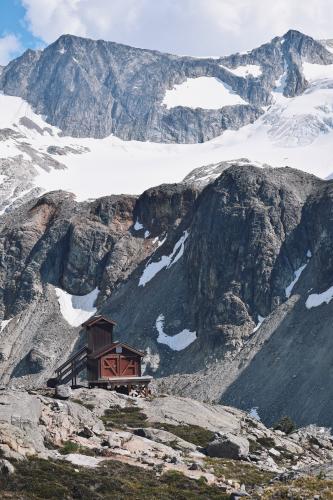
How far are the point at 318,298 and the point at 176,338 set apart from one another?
74.3 ft

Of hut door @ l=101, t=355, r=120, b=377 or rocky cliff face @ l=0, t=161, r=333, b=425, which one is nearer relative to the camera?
hut door @ l=101, t=355, r=120, b=377

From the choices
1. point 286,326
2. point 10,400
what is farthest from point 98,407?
point 286,326

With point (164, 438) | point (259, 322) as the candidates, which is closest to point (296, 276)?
point (259, 322)

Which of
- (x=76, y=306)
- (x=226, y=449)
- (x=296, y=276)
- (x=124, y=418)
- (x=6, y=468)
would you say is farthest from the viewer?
(x=76, y=306)

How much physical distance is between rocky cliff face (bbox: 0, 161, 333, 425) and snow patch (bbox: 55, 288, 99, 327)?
4.07 feet

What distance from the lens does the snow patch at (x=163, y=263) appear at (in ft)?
447

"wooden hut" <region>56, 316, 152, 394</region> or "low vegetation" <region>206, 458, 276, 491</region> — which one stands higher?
"wooden hut" <region>56, 316, 152, 394</region>

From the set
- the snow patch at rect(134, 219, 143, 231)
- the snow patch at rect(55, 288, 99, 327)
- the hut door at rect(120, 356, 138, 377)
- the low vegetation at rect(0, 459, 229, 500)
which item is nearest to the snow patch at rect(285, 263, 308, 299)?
the snow patch at rect(55, 288, 99, 327)

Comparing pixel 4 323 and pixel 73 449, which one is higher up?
pixel 4 323

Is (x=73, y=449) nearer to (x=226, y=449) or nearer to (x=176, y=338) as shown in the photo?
(x=226, y=449)

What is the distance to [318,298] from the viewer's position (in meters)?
109

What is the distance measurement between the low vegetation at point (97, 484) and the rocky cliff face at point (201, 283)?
53909 millimetres

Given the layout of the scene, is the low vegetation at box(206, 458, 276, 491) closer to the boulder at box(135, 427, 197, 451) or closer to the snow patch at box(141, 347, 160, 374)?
the boulder at box(135, 427, 197, 451)

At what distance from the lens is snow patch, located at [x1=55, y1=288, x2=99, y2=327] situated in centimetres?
13850
